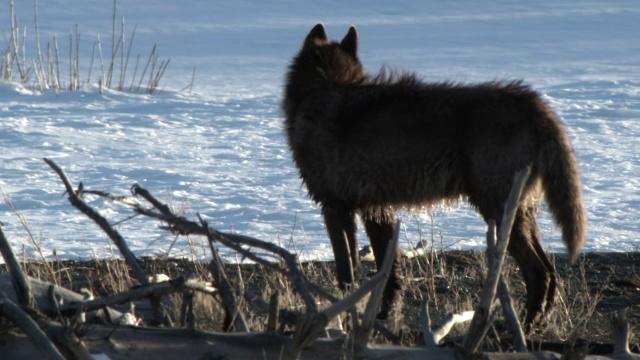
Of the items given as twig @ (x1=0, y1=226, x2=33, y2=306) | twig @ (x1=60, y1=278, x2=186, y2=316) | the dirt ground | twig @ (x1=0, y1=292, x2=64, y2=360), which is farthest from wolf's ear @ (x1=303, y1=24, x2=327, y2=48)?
twig @ (x1=0, y1=292, x2=64, y2=360)

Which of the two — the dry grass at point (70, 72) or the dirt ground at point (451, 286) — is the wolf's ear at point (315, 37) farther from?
the dry grass at point (70, 72)

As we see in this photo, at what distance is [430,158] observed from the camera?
493 centimetres

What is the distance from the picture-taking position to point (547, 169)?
4.78m

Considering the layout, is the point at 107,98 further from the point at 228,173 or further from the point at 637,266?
the point at 637,266

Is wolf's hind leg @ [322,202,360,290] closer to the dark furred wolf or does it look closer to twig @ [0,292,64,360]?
the dark furred wolf

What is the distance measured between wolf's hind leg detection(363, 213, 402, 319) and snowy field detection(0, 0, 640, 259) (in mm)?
515

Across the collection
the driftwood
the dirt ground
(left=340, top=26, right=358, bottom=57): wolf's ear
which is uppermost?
(left=340, top=26, right=358, bottom=57): wolf's ear

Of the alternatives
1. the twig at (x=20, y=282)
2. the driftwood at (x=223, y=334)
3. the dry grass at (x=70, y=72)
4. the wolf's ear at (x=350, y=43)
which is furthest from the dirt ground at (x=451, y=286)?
the dry grass at (x=70, y=72)

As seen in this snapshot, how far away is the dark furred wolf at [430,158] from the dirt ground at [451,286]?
23 cm

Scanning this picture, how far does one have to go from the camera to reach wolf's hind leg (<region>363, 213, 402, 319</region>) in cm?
523

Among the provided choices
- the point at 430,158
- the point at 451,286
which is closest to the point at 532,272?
the point at 451,286

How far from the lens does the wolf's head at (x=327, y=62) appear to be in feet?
19.4

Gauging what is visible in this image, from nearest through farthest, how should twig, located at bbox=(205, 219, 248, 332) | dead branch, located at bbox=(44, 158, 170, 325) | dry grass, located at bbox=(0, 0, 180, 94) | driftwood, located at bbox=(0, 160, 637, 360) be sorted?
driftwood, located at bbox=(0, 160, 637, 360)
twig, located at bbox=(205, 219, 248, 332)
dead branch, located at bbox=(44, 158, 170, 325)
dry grass, located at bbox=(0, 0, 180, 94)

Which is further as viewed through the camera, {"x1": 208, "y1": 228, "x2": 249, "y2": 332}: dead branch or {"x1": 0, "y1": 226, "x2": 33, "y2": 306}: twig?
{"x1": 208, "y1": 228, "x2": 249, "y2": 332}: dead branch
